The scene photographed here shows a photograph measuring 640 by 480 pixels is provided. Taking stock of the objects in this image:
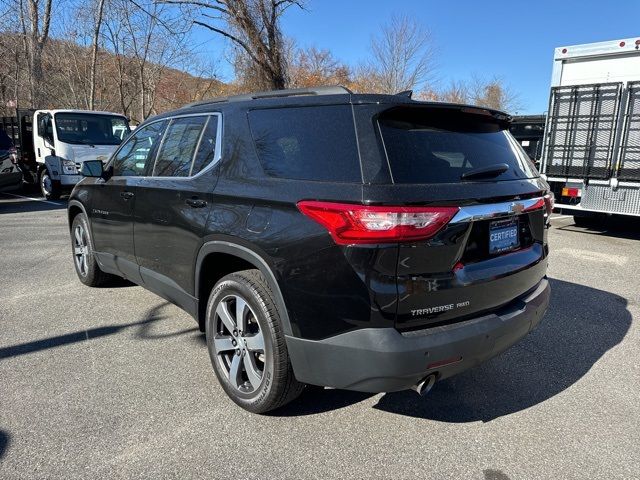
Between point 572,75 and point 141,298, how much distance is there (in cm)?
841

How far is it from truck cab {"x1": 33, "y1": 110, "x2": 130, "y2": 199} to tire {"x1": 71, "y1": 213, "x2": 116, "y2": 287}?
678 cm

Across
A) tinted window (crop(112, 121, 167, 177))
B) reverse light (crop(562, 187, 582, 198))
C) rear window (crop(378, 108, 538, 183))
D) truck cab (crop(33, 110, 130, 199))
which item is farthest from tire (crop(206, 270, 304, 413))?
truck cab (crop(33, 110, 130, 199))

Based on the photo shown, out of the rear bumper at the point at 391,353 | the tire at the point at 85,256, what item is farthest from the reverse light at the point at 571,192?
the tire at the point at 85,256

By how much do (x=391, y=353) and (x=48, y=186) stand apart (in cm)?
1261

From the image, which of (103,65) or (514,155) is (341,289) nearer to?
(514,155)

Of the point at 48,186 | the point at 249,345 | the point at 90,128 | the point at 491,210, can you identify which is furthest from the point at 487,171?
the point at 48,186

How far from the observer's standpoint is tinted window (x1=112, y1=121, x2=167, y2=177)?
155 inches

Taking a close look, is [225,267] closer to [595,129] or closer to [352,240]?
[352,240]

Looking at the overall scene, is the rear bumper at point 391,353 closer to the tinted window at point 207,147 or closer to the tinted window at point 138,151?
the tinted window at point 207,147

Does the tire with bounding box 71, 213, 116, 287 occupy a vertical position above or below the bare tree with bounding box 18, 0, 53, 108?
below

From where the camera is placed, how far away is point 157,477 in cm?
232

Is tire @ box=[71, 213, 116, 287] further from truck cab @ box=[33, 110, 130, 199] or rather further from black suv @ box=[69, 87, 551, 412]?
truck cab @ box=[33, 110, 130, 199]

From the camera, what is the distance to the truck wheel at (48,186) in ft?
39.3

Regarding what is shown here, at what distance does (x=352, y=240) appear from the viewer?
221 centimetres
